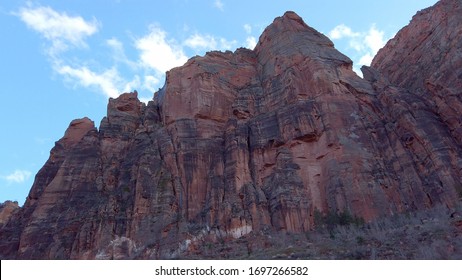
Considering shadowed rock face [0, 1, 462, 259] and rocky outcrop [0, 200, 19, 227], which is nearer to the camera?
shadowed rock face [0, 1, 462, 259]

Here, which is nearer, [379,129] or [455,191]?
[455,191]

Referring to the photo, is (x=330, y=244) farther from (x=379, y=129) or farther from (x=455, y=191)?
(x=379, y=129)

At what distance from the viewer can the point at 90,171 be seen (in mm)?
44562

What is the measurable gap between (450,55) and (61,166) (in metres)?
41.7

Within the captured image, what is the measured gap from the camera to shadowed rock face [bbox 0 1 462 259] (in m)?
33.3

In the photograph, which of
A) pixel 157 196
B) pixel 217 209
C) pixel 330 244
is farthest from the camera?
pixel 157 196

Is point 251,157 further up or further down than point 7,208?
further down

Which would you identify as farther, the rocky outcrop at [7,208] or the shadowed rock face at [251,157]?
the rocky outcrop at [7,208]

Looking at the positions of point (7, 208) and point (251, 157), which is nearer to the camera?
point (251, 157)

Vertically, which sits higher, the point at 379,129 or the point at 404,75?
the point at 404,75

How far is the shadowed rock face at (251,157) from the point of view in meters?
33.3

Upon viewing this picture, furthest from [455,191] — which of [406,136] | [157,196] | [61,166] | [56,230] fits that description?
[61,166]

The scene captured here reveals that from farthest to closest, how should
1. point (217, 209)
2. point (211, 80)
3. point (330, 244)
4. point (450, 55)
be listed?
point (211, 80)
point (450, 55)
point (217, 209)
point (330, 244)

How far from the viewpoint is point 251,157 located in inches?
1581
